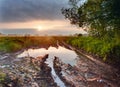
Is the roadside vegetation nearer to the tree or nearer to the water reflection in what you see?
the tree

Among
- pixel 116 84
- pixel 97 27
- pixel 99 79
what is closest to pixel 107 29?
pixel 97 27

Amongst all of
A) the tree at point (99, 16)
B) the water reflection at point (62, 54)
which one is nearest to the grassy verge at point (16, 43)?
the water reflection at point (62, 54)

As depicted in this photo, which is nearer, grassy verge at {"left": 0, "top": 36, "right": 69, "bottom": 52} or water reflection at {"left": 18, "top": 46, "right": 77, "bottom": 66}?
water reflection at {"left": 18, "top": 46, "right": 77, "bottom": 66}

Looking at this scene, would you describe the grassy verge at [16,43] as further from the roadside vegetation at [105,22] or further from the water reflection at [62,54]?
the roadside vegetation at [105,22]

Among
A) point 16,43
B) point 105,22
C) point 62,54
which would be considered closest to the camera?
point 105,22

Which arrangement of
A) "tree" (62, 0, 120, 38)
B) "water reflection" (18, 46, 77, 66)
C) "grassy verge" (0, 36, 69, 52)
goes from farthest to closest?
"grassy verge" (0, 36, 69, 52), "water reflection" (18, 46, 77, 66), "tree" (62, 0, 120, 38)

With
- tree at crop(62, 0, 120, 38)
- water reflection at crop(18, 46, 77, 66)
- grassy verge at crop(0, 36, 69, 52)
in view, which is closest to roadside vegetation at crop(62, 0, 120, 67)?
tree at crop(62, 0, 120, 38)

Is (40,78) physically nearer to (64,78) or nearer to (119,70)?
(64,78)

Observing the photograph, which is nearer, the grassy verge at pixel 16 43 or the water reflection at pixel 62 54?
the water reflection at pixel 62 54

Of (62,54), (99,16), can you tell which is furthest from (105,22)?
(62,54)

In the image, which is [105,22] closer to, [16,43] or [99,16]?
[99,16]

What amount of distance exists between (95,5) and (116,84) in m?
11.9

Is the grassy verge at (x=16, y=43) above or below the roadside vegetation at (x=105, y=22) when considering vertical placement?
below

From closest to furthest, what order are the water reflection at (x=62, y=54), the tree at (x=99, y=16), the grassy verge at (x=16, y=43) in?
the tree at (x=99, y=16), the water reflection at (x=62, y=54), the grassy verge at (x=16, y=43)
